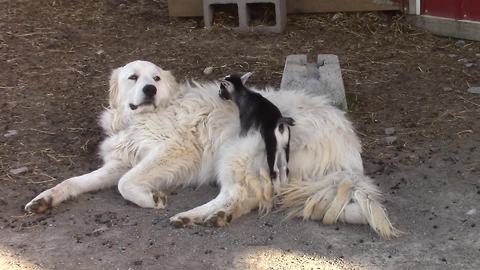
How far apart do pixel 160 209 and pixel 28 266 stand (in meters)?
0.98

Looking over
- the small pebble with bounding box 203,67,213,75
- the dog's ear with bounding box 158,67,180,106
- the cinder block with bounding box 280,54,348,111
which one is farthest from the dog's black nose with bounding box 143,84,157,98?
the small pebble with bounding box 203,67,213,75

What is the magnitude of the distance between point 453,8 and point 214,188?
14.4 feet

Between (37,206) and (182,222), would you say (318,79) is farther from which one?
(37,206)

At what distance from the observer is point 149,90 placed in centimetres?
523

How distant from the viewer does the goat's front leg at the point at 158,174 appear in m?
4.75

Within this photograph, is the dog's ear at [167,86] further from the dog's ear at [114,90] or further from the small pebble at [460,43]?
the small pebble at [460,43]

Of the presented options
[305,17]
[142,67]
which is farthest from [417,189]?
[305,17]

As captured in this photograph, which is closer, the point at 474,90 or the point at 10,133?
the point at 10,133

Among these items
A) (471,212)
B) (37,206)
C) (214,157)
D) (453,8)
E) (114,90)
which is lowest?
(471,212)

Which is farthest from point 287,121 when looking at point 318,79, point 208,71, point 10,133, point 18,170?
point 208,71

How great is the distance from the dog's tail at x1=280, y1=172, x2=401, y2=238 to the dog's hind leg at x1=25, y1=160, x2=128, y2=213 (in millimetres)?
1280

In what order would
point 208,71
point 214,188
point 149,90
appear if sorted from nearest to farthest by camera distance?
1. point 214,188
2. point 149,90
3. point 208,71

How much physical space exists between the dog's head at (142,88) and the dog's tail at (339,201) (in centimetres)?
128

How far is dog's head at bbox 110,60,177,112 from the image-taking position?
206 inches
